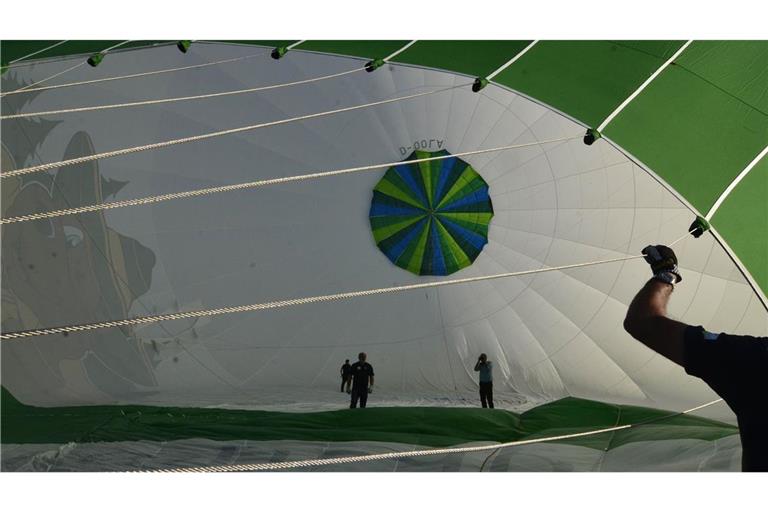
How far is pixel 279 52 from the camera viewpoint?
5297 millimetres

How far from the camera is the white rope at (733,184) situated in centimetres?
389

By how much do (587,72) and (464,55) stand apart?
0.69 m

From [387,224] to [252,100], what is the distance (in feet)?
3.24

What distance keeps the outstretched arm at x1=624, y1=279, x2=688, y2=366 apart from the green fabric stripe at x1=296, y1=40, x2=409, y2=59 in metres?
2.18

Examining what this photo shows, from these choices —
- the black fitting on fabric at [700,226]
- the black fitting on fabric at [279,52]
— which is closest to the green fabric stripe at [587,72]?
the black fitting on fabric at [700,226]

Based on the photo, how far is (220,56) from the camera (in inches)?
218

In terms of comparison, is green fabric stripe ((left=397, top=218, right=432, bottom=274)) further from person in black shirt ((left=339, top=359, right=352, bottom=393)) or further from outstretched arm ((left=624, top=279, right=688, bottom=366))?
outstretched arm ((left=624, top=279, right=688, bottom=366))

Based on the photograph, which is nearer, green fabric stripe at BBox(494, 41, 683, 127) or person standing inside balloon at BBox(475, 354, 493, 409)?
green fabric stripe at BBox(494, 41, 683, 127)

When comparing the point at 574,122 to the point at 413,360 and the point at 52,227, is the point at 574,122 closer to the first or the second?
the point at 413,360

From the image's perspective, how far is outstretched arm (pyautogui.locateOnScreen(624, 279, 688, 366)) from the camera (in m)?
3.24

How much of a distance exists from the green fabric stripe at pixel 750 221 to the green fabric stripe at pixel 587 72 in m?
0.68

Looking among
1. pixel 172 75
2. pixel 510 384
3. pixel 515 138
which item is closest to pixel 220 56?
pixel 172 75

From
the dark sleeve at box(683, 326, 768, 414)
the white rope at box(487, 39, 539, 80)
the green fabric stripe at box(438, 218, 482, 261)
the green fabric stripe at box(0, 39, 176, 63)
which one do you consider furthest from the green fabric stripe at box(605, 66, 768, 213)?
the green fabric stripe at box(0, 39, 176, 63)

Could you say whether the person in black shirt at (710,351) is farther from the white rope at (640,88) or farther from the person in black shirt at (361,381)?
the person in black shirt at (361,381)
